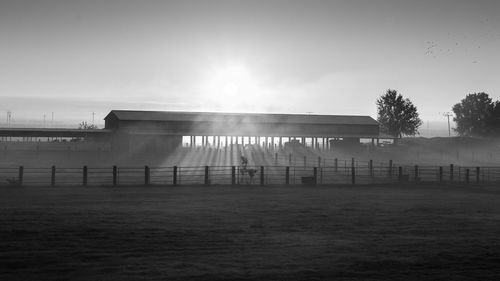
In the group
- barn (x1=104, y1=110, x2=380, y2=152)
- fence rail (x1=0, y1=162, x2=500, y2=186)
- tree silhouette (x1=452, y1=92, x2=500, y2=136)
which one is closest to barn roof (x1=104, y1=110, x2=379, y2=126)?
barn (x1=104, y1=110, x2=380, y2=152)

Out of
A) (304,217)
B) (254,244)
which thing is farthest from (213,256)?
(304,217)

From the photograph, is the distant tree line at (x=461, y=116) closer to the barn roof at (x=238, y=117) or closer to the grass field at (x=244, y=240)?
the barn roof at (x=238, y=117)

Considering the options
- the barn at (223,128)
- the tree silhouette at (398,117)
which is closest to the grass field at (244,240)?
the barn at (223,128)

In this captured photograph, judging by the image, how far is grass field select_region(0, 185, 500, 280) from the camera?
8297 millimetres

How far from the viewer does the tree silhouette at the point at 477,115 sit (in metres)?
111

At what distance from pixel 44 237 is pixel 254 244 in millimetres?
4593

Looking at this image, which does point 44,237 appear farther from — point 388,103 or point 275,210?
point 388,103

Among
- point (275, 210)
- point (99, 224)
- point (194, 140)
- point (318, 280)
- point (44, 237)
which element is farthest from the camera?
point (194, 140)

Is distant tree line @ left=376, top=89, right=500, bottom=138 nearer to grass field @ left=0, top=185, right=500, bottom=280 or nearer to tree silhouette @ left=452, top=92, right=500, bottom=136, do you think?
tree silhouette @ left=452, top=92, right=500, bottom=136

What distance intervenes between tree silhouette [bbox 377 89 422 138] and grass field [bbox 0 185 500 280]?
89.9m

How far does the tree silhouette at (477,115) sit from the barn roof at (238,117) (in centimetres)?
4804

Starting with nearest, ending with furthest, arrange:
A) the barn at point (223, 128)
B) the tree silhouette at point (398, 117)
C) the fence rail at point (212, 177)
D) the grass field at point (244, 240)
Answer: the grass field at point (244, 240), the fence rail at point (212, 177), the barn at point (223, 128), the tree silhouette at point (398, 117)

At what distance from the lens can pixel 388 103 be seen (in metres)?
108

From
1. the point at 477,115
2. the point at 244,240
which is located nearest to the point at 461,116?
the point at 477,115
